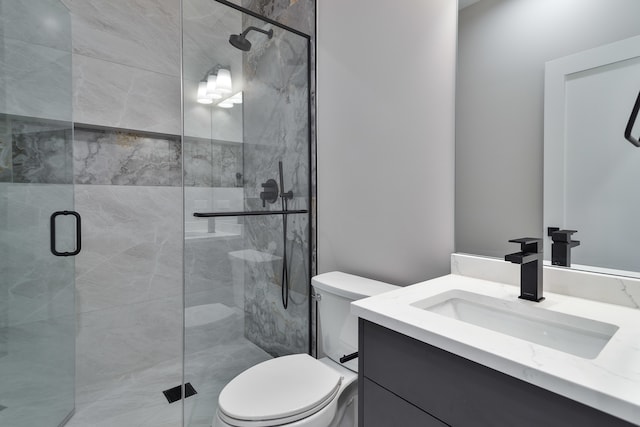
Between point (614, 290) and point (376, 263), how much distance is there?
846 mm

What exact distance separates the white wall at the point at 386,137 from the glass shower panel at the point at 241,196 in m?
0.18

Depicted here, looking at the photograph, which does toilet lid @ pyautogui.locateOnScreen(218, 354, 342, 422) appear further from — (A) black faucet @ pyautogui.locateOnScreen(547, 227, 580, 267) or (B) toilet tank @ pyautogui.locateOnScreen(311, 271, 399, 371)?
(A) black faucet @ pyautogui.locateOnScreen(547, 227, 580, 267)

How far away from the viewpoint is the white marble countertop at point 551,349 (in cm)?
51

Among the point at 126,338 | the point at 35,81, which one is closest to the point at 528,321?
the point at 35,81

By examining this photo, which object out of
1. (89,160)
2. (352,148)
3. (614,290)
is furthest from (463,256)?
(89,160)

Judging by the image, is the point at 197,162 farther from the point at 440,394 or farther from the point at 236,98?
the point at 440,394

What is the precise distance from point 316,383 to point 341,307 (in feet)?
1.03

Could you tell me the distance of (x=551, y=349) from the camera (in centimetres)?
63

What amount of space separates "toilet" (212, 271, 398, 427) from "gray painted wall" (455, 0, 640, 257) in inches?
17.9

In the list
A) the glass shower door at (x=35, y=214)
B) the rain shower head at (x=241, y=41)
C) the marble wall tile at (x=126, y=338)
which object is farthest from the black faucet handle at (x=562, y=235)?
the marble wall tile at (x=126, y=338)

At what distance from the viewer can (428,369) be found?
0.73 meters

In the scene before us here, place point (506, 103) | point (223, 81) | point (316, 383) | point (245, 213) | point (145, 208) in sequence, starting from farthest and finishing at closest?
point (145, 208) → point (245, 213) → point (223, 81) → point (316, 383) → point (506, 103)

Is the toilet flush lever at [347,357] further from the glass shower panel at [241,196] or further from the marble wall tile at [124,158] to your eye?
the marble wall tile at [124,158]

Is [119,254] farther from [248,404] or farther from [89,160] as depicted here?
[248,404]
